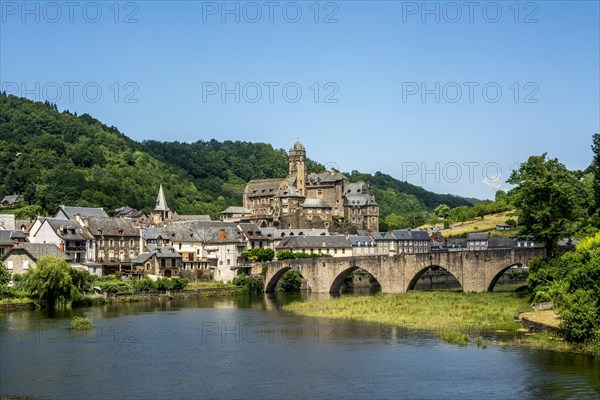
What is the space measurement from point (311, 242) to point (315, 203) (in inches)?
1160

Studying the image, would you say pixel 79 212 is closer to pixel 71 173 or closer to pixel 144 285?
pixel 144 285

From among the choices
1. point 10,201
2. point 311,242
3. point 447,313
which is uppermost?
point 10,201

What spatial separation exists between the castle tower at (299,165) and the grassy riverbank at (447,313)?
75638 mm

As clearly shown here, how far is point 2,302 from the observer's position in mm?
70438

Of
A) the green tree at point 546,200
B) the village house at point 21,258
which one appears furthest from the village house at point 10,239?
the green tree at point 546,200

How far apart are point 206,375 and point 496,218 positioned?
131717 mm

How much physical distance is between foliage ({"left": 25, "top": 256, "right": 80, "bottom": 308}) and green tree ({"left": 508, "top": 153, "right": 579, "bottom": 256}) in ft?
132

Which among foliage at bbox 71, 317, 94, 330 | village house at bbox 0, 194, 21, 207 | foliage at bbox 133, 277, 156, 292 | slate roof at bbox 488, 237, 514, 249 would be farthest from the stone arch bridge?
village house at bbox 0, 194, 21, 207

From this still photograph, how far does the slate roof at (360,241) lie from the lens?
125531mm

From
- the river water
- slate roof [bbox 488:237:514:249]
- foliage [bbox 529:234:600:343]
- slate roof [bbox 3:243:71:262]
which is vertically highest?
slate roof [bbox 488:237:514:249]

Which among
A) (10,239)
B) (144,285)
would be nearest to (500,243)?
(144,285)

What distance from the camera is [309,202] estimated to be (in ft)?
482

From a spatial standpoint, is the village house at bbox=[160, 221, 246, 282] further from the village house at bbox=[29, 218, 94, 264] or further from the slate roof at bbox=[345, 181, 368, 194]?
the slate roof at bbox=[345, 181, 368, 194]

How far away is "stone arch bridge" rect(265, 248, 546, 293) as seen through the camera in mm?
76312
